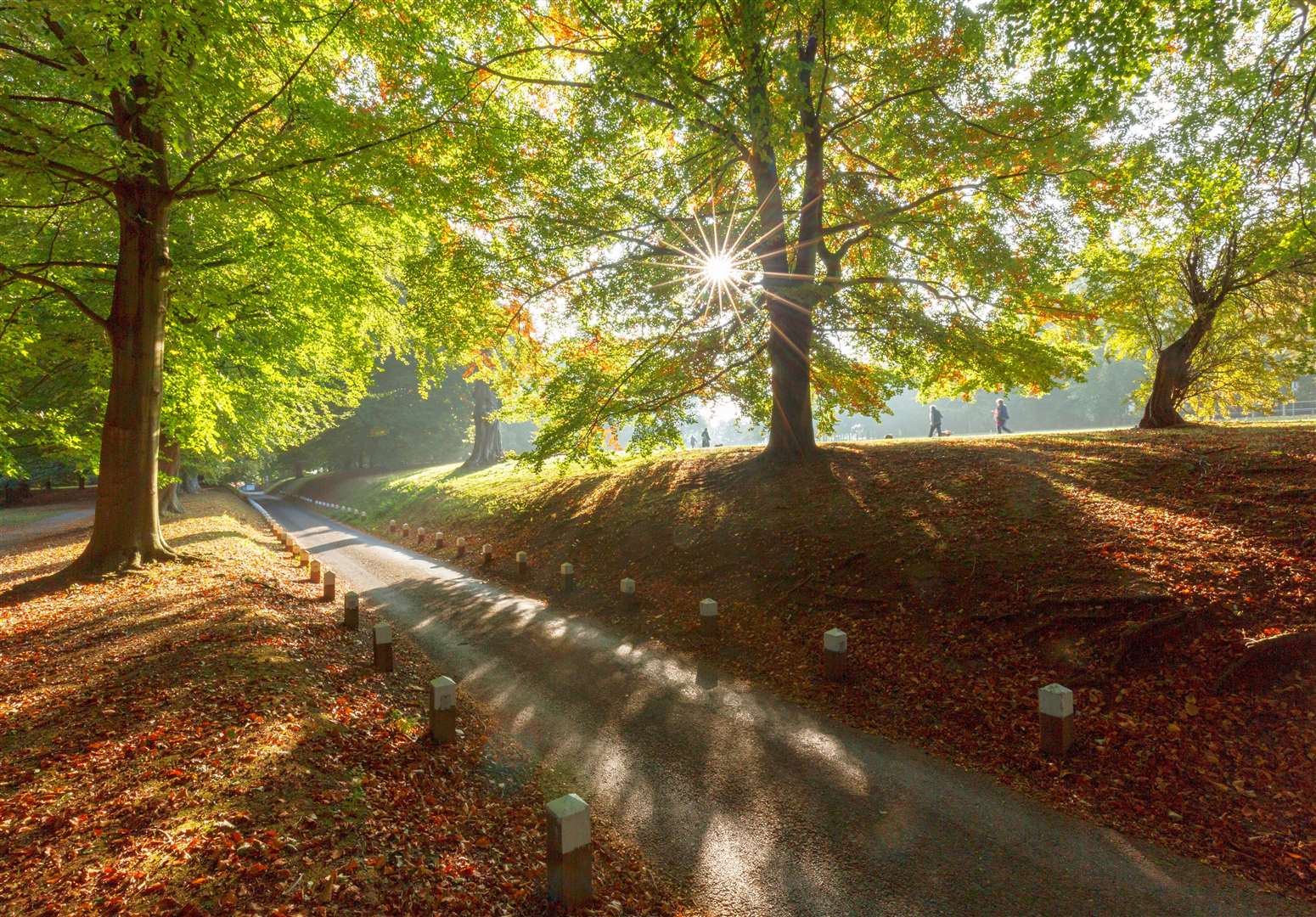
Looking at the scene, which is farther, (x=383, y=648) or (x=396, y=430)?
(x=396, y=430)

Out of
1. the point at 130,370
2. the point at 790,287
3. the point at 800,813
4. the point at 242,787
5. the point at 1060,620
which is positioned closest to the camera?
the point at 242,787

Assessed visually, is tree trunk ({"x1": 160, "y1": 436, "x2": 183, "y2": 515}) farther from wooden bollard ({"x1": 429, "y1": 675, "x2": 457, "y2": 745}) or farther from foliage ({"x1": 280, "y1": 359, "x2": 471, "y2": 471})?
foliage ({"x1": 280, "y1": 359, "x2": 471, "y2": 471})

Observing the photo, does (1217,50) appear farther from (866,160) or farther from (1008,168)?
(866,160)

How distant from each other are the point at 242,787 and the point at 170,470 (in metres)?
23.4

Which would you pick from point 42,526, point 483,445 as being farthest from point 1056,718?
point 42,526

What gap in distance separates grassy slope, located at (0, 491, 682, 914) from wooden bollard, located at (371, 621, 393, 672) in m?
0.22

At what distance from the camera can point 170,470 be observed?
21.0 meters

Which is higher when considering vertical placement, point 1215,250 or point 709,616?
point 1215,250

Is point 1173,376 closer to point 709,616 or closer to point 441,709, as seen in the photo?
point 709,616

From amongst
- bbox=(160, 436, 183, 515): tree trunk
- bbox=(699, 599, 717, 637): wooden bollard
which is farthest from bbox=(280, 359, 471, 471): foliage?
bbox=(699, 599, 717, 637): wooden bollard

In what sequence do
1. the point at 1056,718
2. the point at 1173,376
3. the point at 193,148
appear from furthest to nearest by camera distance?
the point at 1173,376, the point at 193,148, the point at 1056,718

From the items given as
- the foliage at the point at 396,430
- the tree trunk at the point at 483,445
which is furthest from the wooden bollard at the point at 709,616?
the foliage at the point at 396,430

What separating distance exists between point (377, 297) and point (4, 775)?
1035cm

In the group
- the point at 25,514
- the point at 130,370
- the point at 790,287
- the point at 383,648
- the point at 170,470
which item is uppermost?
the point at 790,287
